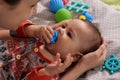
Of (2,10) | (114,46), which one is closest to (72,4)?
(114,46)

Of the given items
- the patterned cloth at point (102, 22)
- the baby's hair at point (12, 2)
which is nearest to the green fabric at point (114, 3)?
the patterned cloth at point (102, 22)

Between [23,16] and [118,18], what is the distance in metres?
0.61

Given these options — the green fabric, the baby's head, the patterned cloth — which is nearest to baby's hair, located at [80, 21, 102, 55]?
the baby's head

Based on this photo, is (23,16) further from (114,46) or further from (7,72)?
(114,46)

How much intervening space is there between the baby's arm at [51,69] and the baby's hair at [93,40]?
5.4 inches

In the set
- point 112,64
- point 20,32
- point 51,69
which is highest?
point 20,32

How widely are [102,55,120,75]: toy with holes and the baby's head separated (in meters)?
0.15

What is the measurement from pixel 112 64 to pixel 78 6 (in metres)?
0.42

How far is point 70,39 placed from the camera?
1221 millimetres

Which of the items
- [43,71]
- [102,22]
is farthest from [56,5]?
[43,71]

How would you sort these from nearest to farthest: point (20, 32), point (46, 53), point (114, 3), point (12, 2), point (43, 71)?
point (12, 2) < point (43, 71) < point (46, 53) < point (20, 32) < point (114, 3)

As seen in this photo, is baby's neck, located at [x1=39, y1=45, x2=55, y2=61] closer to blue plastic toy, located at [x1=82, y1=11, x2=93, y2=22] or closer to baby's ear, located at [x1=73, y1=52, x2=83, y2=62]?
baby's ear, located at [x1=73, y1=52, x2=83, y2=62]

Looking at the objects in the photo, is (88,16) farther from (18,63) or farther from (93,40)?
(18,63)

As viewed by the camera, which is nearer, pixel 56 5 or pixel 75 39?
pixel 75 39
